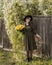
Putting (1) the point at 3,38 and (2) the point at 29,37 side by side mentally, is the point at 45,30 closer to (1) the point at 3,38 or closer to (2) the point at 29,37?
(2) the point at 29,37

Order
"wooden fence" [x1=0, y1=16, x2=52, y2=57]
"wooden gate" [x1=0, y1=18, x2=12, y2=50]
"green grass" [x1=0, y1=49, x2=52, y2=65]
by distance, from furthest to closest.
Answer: "wooden gate" [x1=0, y1=18, x2=12, y2=50] < "wooden fence" [x1=0, y1=16, x2=52, y2=57] < "green grass" [x1=0, y1=49, x2=52, y2=65]

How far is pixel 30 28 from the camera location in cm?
1077

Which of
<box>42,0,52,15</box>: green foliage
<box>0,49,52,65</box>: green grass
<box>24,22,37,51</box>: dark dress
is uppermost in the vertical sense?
<box>42,0,52,15</box>: green foliage

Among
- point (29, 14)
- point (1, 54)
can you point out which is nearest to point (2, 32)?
point (1, 54)

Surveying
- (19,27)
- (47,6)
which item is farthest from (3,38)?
(19,27)

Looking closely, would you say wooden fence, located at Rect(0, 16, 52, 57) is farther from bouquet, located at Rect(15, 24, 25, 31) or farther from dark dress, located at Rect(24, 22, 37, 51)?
bouquet, located at Rect(15, 24, 25, 31)

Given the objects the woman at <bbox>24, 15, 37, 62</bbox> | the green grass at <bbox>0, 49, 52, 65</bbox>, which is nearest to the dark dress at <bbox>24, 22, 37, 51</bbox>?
the woman at <bbox>24, 15, 37, 62</bbox>

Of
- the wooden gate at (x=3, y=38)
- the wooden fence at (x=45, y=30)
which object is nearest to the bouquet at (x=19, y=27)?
the wooden fence at (x=45, y=30)

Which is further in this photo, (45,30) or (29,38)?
(45,30)

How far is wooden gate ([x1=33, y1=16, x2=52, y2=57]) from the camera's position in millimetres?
11164

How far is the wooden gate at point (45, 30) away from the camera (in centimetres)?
1116

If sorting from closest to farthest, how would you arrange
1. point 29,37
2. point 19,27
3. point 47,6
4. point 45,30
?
point 19,27
point 29,37
point 45,30
point 47,6

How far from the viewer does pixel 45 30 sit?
11.4m

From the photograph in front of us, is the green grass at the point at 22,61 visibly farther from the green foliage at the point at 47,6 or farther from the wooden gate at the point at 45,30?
the green foliage at the point at 47,6
